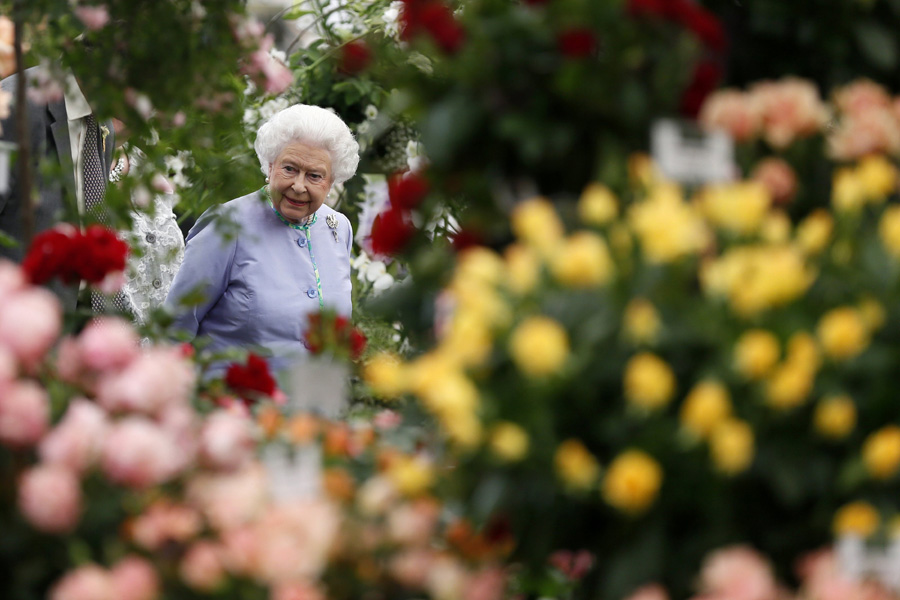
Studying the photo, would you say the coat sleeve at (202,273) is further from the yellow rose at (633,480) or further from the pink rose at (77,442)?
the yellow rose at (633,480)

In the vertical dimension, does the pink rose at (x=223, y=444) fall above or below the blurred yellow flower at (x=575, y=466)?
below

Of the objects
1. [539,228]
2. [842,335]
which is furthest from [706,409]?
[539,228]

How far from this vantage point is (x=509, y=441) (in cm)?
94

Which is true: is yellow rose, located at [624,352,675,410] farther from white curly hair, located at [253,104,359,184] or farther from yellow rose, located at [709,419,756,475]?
white curly hair, located at [253,104,359,184]

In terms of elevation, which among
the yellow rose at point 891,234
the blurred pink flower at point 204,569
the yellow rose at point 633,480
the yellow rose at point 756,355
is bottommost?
the blurred pink flower at point 204,569

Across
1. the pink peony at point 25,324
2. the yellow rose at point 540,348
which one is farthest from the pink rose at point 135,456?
the yellow rose at point 540,348

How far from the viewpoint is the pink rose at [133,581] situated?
3.15 ft

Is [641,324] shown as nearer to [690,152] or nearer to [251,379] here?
[690,152]

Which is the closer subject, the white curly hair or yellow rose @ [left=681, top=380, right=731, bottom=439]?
yellow rose @ [left=681, top=380, right=731, bottom=439]

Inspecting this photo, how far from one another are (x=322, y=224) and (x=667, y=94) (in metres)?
2.23

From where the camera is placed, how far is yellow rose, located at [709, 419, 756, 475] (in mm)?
908

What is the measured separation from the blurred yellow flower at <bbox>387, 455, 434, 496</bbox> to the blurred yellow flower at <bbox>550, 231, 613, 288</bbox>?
0.25m

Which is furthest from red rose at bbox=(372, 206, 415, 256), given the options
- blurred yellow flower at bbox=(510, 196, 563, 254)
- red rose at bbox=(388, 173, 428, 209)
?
blurred yellow flower at bbox=(510, 196, 563, 254)

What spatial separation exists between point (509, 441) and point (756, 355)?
223mm
